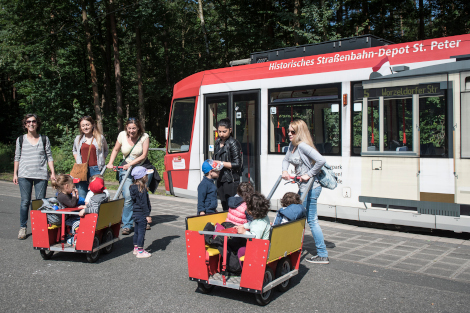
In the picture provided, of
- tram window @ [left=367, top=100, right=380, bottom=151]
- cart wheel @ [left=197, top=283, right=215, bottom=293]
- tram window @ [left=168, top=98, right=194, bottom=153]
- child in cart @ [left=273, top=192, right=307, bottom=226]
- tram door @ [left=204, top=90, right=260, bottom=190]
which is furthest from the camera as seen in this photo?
tram window @ [left=168, top=98, right=194, bottom=153]

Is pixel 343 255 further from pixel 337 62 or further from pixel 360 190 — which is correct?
pixel 337 62

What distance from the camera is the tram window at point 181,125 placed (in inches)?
403

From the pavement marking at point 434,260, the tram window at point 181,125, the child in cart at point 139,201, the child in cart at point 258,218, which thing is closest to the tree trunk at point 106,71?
the tram window at point 181,125

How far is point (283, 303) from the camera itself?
13.3 feet

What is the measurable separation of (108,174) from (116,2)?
1181 cm

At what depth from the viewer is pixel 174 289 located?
4426 mm

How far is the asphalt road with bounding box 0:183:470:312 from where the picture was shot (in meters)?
3.95

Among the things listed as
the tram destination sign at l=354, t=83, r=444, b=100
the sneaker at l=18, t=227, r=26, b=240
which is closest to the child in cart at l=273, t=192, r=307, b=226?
the tram destination sign at l=354, t=83, r=444, b=100

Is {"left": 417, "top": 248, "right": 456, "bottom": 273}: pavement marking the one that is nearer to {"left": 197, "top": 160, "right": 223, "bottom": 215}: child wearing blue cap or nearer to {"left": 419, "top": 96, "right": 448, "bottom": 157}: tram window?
{"left": 419, "top": 96, "right": 448, "bottom": 157}: tram window

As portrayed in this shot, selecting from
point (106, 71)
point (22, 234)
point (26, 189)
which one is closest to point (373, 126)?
point (26, 189)

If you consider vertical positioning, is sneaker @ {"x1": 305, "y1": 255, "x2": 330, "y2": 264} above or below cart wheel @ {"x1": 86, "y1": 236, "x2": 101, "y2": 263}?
below

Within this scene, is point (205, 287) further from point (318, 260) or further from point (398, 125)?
point (398, 125)

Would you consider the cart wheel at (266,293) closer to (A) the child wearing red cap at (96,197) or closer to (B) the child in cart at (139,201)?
(B) the child in cart at (139,201)

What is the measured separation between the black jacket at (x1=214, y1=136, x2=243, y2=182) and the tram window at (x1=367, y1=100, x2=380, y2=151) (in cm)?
275
